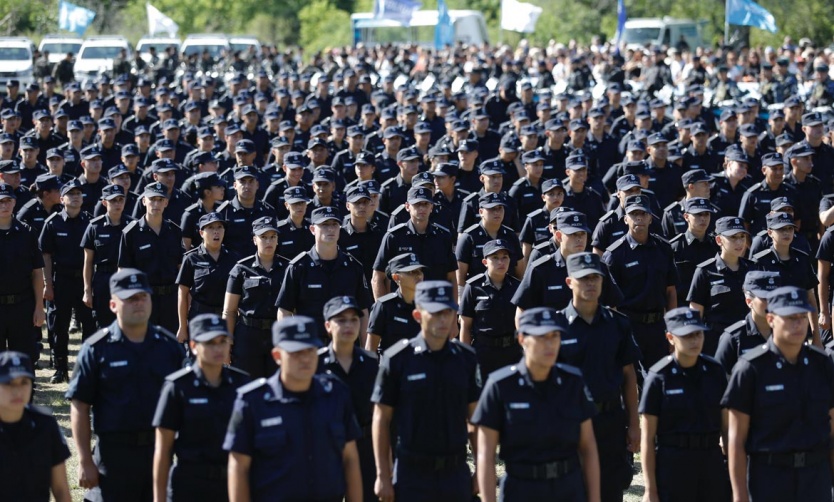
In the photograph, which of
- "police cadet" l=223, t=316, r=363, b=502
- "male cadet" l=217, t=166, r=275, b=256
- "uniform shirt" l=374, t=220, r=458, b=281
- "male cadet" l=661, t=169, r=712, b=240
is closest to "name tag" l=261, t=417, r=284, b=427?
"police cadet" l=223, t=316, r=363, b=502

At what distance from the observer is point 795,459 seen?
6590mm

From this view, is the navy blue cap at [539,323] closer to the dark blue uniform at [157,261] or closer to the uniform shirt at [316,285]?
the uniform shirt at [316,285]

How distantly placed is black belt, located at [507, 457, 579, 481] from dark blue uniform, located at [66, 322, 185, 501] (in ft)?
6.31

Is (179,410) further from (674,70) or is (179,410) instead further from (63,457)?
(674,70)

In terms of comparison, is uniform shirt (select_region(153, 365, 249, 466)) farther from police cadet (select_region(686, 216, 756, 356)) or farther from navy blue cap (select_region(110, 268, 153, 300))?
police cadet (select_region(686, 216, 756, 356))

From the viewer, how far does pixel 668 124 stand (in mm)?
18172

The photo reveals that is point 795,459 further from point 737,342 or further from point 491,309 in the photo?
point 491,309

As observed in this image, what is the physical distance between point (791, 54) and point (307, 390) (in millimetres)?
29428

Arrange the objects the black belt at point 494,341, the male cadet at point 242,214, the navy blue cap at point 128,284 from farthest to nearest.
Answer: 1. the male cadet at point 242,214
2. the black belt at point 494,341
3. the navy blue cap at point 128,284

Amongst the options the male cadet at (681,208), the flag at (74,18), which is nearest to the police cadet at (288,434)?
the male cadet at (681,208)

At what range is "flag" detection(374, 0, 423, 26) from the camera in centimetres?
3370

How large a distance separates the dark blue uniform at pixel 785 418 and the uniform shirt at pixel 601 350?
89 cm

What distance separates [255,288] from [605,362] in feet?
10.2

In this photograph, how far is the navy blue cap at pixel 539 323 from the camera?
6148mm
